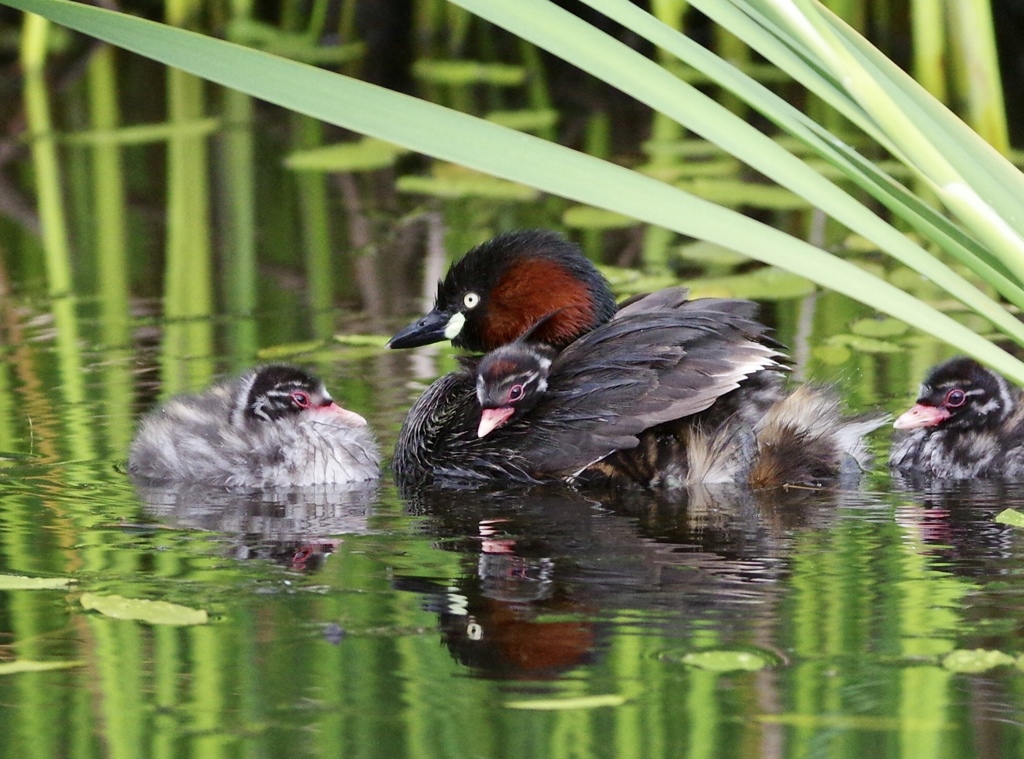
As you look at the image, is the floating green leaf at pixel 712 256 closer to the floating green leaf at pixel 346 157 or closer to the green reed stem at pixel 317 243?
the green reed stem at pixel 317 243

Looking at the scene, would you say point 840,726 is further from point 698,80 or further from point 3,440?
point 698,80

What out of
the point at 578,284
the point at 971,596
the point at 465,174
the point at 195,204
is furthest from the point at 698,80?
the point at 971,596

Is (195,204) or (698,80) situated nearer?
(195,204)

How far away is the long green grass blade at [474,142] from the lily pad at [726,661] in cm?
75

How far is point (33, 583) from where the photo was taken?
3.82m

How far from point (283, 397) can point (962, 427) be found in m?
1.87

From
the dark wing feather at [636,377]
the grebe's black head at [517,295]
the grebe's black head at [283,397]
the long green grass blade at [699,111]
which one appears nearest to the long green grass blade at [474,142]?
the long green grass blade at [699,111]

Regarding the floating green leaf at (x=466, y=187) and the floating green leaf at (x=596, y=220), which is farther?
the floating green leaf at (x=466, y=187)

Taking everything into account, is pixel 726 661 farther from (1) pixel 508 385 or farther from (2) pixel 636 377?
(1) pixel 508 385

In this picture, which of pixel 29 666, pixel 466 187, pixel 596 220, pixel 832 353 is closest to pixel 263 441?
pixel 29 666

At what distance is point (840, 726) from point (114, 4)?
1115cm

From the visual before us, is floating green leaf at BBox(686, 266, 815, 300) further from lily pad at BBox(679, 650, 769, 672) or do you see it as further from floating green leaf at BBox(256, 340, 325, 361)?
lily pad at BBox(679, 650, 769, 672)

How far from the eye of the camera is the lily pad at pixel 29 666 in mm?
3254

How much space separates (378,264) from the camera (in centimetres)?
810
